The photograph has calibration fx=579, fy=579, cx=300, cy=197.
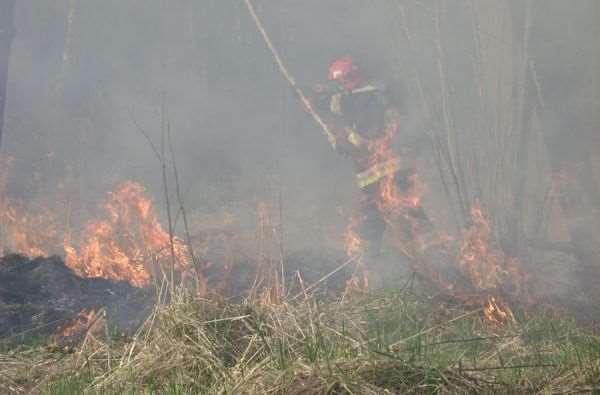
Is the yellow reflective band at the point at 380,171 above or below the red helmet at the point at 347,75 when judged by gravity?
below

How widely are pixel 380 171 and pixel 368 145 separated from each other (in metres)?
0.50

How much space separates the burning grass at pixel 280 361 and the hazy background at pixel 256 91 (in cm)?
512

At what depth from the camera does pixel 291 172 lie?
476 inches

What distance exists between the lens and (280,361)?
8.06 ft

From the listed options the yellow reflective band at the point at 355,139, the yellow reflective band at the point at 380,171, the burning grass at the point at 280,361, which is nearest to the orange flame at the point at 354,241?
the yellow reflective band at the point at 380,171

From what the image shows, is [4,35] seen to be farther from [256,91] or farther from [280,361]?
[256,91]

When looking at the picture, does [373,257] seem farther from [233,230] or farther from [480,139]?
[480,139]

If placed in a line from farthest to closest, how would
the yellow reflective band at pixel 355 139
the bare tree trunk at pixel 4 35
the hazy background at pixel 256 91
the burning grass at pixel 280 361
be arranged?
the hazy background at pixel 256 91 → the yellow reflective band at pixel 355 139 → the bare tree trunk at pixel 4 35 → the burning grass at pixel 280 361

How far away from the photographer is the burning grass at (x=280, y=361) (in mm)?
2285

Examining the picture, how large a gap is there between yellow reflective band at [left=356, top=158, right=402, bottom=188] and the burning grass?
3.78 metres

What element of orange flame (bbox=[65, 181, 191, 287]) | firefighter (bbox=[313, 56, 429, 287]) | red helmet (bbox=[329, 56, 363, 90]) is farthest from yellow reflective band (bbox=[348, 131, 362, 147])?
orange flame (bbox=[65, 181, 191, 287])

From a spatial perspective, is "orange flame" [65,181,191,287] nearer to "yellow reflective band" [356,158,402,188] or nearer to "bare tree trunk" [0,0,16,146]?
"bare tree trunk" [0,0,16,146]

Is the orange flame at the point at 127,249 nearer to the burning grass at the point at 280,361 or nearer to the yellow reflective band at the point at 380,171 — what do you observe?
the yellow reflective band at the point at 380,171

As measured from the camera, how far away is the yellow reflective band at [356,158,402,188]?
7008 mm
